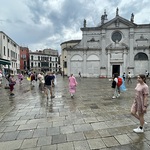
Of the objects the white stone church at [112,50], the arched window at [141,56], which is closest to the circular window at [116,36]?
the white stone church at [112,50]

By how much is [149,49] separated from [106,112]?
3159cm

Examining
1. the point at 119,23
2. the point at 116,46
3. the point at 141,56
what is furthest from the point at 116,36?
the point at 141,56

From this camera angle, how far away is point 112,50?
114ft

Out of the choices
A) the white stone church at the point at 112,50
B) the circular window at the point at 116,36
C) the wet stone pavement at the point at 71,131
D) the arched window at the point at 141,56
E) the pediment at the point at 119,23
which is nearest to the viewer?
the wet stone pavement at the point at 71,131

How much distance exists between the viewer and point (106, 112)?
6.29 meters

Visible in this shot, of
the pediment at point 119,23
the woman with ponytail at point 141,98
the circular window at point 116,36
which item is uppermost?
the pediment at point 119,23

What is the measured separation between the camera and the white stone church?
33.8 meters

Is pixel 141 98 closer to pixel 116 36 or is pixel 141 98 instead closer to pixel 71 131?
pixel 71 131

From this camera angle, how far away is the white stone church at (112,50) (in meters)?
33.8

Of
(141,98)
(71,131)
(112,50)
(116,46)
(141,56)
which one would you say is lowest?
(71,131)

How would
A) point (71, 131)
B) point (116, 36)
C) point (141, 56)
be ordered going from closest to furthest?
point (71, 131), point (141, 56), point (116, 36)

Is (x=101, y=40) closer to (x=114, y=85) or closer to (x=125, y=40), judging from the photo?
(x=125, y=40)

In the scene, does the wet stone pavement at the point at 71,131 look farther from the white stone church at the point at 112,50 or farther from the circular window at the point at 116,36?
the circular window at the point at 116,36

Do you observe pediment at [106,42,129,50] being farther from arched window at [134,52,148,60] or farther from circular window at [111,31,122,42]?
arched window at [134,52,148,60]
